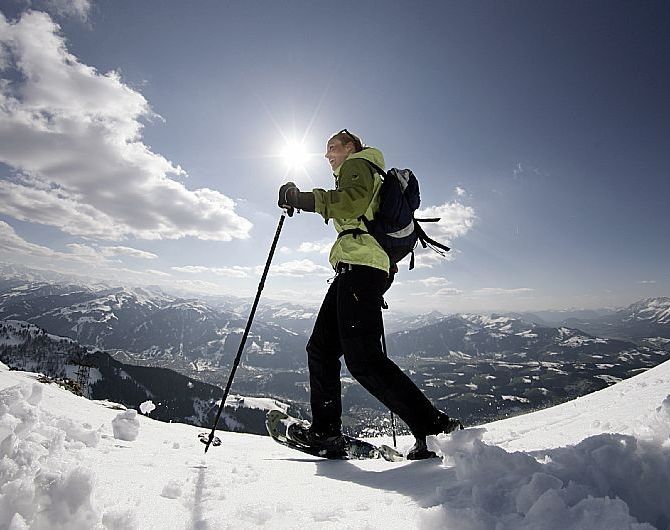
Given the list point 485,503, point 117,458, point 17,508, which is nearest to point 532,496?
point 485,503

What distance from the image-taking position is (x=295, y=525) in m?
1.71

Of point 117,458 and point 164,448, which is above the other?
point 117,458

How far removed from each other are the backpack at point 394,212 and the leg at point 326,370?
745 mm

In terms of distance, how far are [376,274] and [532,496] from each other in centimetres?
240

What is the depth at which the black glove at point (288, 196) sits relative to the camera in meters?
3.68

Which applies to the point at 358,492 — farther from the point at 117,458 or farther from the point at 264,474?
the point at 117,458

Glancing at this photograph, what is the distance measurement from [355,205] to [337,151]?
130cm

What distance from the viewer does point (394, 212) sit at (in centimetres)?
372

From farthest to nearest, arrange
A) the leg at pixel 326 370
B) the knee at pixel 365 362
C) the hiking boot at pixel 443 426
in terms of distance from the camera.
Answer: the leg at pixel 326 370
the knee at pixel 365 362
the hiking boot at pixel 443 426

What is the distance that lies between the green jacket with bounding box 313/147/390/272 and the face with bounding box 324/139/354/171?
22.2 inches

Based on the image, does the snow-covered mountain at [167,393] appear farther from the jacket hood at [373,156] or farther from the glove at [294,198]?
the jacket hood at [373,156]

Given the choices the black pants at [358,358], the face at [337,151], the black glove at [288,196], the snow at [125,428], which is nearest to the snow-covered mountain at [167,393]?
the snow at [125,428]

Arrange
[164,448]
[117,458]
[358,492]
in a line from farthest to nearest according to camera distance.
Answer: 1. [164,448]
2. [117,458]
3. [358,492]

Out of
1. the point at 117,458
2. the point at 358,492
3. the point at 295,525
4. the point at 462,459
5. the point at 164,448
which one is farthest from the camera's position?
the point at 164,448
